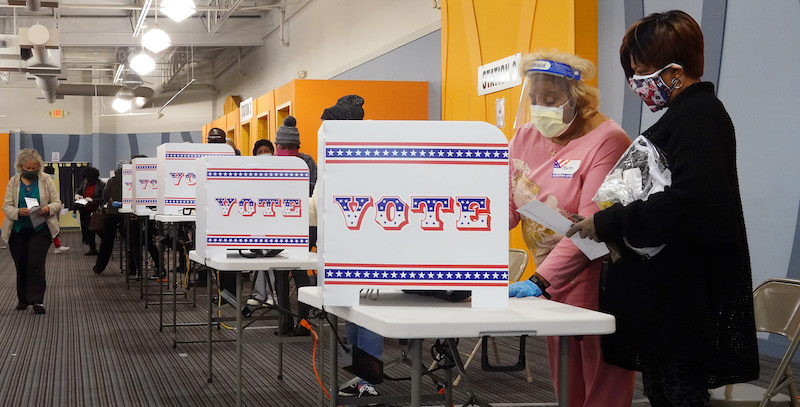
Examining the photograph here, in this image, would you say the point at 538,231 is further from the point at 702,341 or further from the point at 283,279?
the point at 283,279

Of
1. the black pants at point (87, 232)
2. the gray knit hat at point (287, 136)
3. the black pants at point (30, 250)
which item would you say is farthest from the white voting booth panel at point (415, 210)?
the black pants at point (87, 232)

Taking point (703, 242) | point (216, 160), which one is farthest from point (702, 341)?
point (216, 160)

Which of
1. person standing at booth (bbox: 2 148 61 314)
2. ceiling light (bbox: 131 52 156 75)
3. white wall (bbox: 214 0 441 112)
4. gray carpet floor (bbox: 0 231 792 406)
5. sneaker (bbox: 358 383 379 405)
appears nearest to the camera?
sneaker (bbox: 358 383 379 405)

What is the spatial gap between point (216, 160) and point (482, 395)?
173cm

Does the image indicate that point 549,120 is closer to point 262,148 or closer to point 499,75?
point 499,75

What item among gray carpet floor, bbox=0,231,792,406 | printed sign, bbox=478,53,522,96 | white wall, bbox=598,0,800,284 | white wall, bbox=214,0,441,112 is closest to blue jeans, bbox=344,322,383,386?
gray carpet floor, bbox=0,231,792,406

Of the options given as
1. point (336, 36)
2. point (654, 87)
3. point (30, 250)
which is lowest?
point (30, 250)

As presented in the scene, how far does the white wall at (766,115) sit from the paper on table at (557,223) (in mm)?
3039

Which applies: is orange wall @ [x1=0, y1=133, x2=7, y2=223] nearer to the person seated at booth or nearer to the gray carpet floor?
the gray carpet floor

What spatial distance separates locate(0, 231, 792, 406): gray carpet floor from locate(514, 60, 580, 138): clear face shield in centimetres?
208

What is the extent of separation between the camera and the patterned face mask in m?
1.86

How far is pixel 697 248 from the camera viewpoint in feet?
5.80

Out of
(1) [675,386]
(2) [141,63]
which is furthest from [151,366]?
(2) [141,63]

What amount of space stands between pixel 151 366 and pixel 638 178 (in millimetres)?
3962
